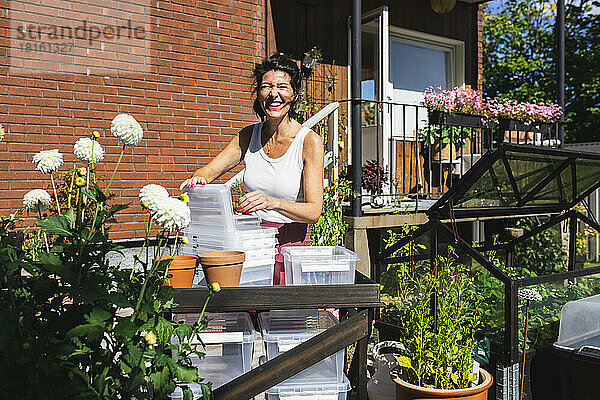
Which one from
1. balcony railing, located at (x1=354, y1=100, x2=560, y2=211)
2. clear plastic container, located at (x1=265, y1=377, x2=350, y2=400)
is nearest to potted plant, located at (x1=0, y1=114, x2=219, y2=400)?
clear plastic container, located at (x1=265, y1=377, x2=350, y2=400)

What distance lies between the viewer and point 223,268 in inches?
66.6

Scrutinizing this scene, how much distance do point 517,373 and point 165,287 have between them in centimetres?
194

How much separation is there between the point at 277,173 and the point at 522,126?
4.68 meters

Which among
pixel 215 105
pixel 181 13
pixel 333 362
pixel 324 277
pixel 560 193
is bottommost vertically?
pixel 333 362

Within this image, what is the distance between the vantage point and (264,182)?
2.53 m

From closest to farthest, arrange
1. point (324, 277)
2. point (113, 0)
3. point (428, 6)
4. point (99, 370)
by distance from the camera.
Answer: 1. point (99, 370)
2. point (324, 277)
3. point (113, 0)
4. point (428, 6)

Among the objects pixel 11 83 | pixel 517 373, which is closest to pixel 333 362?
pixel 517 373

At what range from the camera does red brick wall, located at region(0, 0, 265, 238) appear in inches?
169

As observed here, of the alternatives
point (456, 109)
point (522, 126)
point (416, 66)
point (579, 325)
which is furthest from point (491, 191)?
point (416, 66)

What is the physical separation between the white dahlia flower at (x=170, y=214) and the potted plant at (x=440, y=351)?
151 cm

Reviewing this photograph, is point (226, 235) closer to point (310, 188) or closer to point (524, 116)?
point (310, 188)

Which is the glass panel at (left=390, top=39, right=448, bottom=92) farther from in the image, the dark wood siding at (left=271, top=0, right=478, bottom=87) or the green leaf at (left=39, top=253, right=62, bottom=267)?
the green leaf at (left=39, top=253, right=62, bottom=267)

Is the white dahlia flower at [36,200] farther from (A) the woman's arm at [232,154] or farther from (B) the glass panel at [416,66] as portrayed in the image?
(B) the glass panel at [416,66]

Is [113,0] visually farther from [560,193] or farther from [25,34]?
[560,193]
